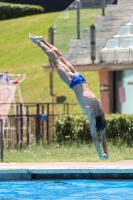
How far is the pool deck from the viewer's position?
13.3 m

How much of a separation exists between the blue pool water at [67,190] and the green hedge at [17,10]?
3112 cm

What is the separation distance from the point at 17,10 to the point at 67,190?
1287 inches

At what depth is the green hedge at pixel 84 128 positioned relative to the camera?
18.2 m

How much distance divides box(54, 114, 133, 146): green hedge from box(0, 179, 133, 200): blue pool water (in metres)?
5.14

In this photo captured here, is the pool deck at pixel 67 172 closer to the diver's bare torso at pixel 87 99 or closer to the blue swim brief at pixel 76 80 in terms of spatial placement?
the diver's bare torso at pixel 87 99

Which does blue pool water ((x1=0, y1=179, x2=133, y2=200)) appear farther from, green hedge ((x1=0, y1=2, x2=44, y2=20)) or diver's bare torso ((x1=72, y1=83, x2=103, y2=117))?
green hedge ((x1=0, y1=2, x2=44, y2=20))

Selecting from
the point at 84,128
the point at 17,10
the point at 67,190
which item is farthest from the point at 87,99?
the point at 17,10

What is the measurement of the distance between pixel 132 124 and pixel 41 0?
28629 mm

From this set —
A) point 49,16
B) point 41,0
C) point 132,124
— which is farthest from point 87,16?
point 41,0

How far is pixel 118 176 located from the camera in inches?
524

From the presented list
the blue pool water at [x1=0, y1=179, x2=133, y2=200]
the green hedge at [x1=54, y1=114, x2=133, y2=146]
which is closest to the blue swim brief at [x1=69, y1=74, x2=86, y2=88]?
the blue pool water at [x1=0, y1=179, x2=133, y2=200]

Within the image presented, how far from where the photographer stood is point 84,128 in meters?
18.7

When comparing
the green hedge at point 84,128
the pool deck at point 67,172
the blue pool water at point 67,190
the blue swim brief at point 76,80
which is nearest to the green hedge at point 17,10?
the green hedge at point 84,128

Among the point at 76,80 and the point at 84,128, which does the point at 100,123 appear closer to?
the point at 76,80
